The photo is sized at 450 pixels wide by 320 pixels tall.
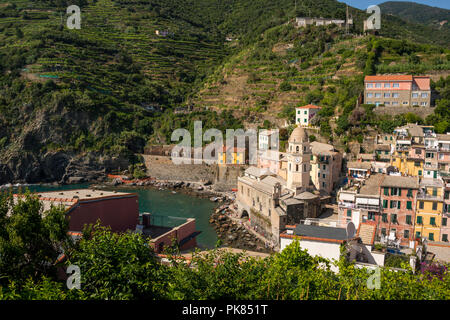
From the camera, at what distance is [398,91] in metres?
28.3

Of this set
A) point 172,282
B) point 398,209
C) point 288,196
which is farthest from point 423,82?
point 172,282

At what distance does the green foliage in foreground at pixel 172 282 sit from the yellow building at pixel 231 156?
26.3 meters

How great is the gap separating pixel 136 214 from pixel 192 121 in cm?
2873

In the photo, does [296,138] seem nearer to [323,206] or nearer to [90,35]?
[323,206]

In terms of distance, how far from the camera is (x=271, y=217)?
2175 cm

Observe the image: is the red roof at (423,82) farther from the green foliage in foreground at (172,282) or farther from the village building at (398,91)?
the green foliage in foreground at (172,282)

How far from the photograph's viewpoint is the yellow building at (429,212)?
1612 centimetres

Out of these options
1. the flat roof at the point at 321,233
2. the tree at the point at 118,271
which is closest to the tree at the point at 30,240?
the tree at the point at 118,271

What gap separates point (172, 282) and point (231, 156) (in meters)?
28.1

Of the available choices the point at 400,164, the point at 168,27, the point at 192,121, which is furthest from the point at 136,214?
the point at 168,27

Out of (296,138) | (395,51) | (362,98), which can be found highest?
(395,51)

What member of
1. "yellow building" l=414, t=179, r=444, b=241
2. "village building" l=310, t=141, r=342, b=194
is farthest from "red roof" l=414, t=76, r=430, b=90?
"yellow building" l=414, t=179, r=444, b=241

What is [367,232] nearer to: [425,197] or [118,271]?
[425,197]

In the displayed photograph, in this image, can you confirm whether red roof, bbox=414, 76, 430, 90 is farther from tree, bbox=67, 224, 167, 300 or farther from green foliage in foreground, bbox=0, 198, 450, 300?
tree, bbox=67, 224, 167, 300
